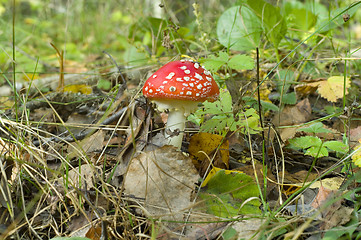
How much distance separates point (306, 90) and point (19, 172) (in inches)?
86.6

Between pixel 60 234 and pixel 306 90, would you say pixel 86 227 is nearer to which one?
pixel 60 234

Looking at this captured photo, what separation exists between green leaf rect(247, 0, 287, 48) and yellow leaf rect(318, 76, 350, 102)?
568 mm

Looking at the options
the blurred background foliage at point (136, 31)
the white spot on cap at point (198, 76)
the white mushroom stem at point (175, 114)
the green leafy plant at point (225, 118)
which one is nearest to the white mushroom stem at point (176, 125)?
the white mushroom stem at point (175, 114)

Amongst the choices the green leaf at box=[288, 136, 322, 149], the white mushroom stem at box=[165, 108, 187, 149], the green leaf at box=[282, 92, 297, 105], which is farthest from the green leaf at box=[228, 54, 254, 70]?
the green leaf at box=[282, 92, 297, 105]

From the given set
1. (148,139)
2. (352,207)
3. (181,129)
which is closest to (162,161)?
(148,139)

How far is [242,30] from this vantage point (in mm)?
2869

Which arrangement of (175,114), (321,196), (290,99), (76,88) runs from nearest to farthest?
(321,196)
(175,114)
(290,99)
(76,88)

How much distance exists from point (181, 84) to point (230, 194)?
599mm

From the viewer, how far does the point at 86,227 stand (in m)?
1.42

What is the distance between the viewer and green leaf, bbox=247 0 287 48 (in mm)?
2671

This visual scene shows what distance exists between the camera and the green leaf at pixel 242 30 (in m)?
2.78

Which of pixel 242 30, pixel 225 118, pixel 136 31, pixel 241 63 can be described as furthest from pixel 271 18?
pixel 136 31

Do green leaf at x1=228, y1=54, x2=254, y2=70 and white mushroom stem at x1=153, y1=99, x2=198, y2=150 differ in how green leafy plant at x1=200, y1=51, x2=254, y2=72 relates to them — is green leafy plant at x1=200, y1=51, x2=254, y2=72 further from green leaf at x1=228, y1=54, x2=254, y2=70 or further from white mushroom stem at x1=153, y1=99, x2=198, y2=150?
Answer: white mushroom stem at x1=153, y1=99, x2=198, y2=150

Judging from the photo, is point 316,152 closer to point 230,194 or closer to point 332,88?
point 230,194
